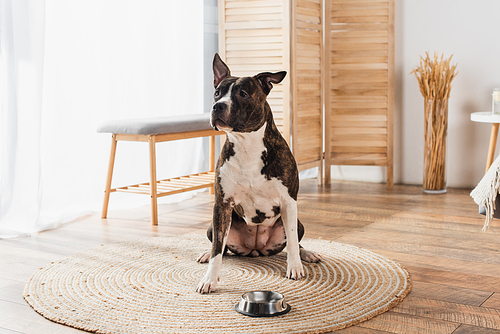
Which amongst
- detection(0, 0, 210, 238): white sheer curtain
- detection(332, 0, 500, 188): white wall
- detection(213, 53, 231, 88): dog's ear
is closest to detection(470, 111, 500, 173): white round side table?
detection(332, 0, 500, 188): white wall

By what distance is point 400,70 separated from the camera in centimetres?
418

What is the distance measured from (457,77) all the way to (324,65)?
0.96 metres

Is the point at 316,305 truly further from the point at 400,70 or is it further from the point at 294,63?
the point at 400,70

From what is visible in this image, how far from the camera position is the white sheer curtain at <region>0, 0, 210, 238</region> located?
2.85 meters

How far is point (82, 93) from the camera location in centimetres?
331

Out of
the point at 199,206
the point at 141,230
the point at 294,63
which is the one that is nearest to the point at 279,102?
the point at 294,63

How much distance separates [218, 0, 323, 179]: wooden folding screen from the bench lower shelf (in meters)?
0.73

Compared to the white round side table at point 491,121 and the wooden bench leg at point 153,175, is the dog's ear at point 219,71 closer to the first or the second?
the wooden bench leg at point 153,175

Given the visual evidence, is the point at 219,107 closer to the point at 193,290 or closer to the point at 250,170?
the point at 250,170

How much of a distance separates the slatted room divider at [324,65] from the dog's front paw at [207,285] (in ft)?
6.77

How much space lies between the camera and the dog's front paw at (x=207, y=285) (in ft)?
6.16

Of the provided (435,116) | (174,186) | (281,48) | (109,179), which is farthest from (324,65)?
(109,179)

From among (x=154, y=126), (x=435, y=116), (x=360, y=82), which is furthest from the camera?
(x=360, y=82)

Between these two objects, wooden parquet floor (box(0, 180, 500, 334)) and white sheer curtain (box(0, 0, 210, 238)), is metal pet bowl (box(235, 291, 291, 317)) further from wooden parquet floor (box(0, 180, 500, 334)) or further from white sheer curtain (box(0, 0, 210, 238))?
white sheer curtain (box(0, 0, 210, 238))
